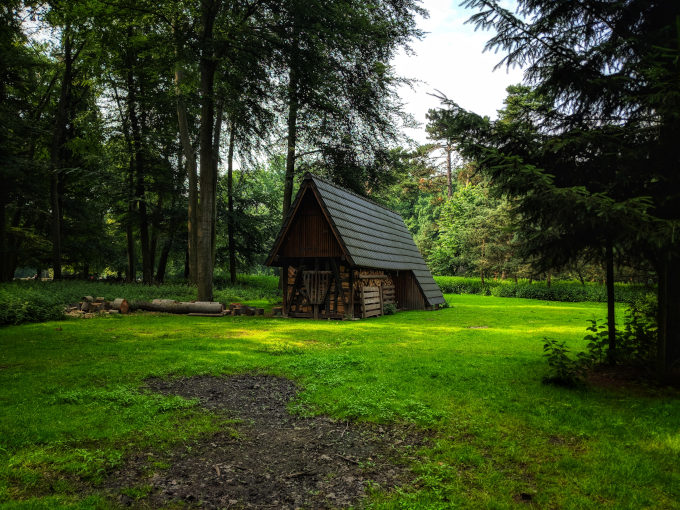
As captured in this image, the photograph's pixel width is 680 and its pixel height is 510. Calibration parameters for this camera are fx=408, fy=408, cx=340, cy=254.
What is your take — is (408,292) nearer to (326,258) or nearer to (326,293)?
(326,293)

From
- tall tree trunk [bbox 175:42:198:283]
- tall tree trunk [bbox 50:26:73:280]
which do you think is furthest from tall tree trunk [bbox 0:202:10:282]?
tall tree trunk [bbox 175:42:198:283]

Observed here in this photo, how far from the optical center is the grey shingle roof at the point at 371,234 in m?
14.7

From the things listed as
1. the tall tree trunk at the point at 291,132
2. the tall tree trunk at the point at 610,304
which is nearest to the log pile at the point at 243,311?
the tall tree trunk at the point at 291,132

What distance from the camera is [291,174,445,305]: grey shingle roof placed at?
14680 mm

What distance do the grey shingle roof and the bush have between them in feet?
40.8

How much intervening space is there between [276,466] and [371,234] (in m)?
14.0

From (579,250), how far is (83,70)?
24433 mm

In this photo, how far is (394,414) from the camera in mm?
4906

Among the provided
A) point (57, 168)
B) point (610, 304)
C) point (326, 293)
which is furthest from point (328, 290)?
point (57, 168)

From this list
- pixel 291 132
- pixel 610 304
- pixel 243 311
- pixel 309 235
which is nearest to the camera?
pixel 610 304

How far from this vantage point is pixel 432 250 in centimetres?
4462

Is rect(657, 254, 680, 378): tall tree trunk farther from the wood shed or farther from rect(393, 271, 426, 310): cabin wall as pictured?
rect(393, 271, 426, 310): cabin wall

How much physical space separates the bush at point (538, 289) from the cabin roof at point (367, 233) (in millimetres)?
12434

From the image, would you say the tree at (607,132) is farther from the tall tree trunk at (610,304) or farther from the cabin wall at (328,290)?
the cabin wall at (328,290)
